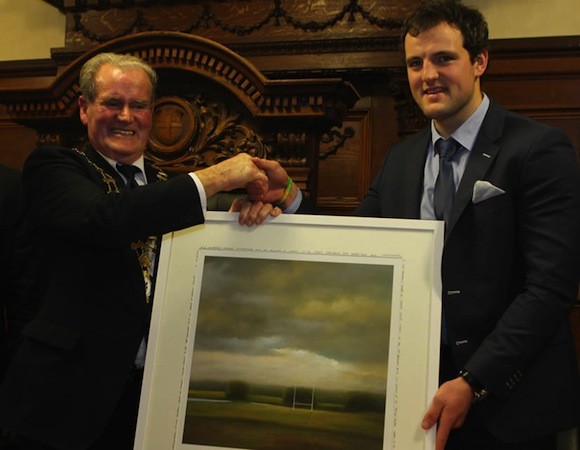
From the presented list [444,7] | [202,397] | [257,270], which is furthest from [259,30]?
[202,397]

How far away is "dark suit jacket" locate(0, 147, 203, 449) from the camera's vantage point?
167cm

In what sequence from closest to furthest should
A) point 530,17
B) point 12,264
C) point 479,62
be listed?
1. point 479,62
2. point 12,264
3. point 530,17

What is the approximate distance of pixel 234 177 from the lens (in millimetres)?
1789

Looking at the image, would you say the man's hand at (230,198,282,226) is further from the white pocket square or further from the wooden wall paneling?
the wooden wall paneling

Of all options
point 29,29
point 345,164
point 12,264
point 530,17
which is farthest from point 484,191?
point 29,29

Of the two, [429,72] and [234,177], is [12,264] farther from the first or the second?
[429,72]

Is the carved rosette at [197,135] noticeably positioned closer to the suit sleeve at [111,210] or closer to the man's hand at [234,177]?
the man's hand at [234,177]

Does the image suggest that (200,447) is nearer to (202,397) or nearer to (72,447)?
(202,397)

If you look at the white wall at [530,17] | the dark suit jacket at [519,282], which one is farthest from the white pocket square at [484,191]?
the white wall at [530,17]

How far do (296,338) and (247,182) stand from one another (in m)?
0.41

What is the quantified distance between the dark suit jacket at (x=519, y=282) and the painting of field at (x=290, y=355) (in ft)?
0.60

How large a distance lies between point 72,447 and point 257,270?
0.58 meters

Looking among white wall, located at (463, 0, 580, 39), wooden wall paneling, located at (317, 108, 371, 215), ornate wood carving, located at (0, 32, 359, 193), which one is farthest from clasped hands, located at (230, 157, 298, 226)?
white wall, located at (463, 0, 580, 39)

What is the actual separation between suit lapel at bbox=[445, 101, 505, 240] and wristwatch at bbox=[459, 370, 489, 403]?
313 mm
